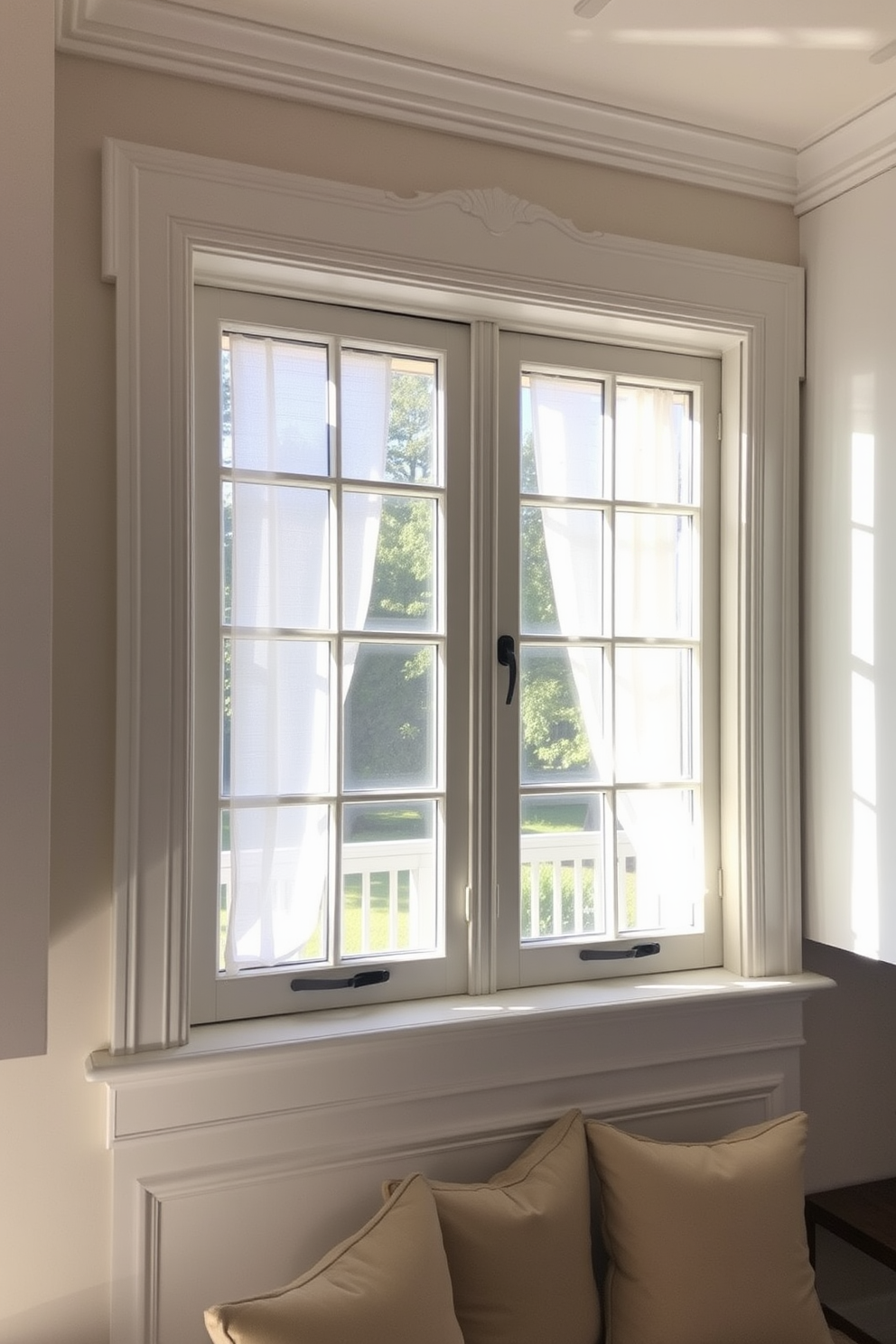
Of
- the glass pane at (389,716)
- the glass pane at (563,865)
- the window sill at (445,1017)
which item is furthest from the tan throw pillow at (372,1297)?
the glass pane at (389,716)

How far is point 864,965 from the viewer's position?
7.73 feet

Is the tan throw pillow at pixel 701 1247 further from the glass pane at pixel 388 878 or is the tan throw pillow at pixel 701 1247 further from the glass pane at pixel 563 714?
the glass pane at pixel 563 714

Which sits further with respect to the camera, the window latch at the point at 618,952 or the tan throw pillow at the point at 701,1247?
the window latch at the point at 618,952

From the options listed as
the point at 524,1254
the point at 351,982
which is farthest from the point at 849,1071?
the point at 351,982

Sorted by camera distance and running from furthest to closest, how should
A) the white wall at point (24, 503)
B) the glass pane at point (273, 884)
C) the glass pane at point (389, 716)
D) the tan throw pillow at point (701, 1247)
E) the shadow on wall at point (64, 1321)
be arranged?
the glass pane at point (389, 716)
the glass pane at point (273, 884)
the tan throw pillow at point (701, 1247)
the shadow on wall at point (64, 1321)
the white wall at point (24, 503)

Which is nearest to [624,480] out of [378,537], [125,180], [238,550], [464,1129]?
[378,537]

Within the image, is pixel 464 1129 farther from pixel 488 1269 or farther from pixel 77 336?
pixel 77 336

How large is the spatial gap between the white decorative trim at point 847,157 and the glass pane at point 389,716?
49.7 inches

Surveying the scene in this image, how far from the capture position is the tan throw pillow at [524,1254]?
5.61 feet

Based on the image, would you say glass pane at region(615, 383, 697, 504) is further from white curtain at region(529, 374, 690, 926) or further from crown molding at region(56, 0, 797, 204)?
crown molding at region(56, 0, 797, 204)

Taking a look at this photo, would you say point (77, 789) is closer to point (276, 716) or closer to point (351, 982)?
point (276, 716)

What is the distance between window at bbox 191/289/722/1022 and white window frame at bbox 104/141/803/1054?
0.05 metres

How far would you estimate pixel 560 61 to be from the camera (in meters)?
1.89

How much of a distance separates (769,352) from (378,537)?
933mm
